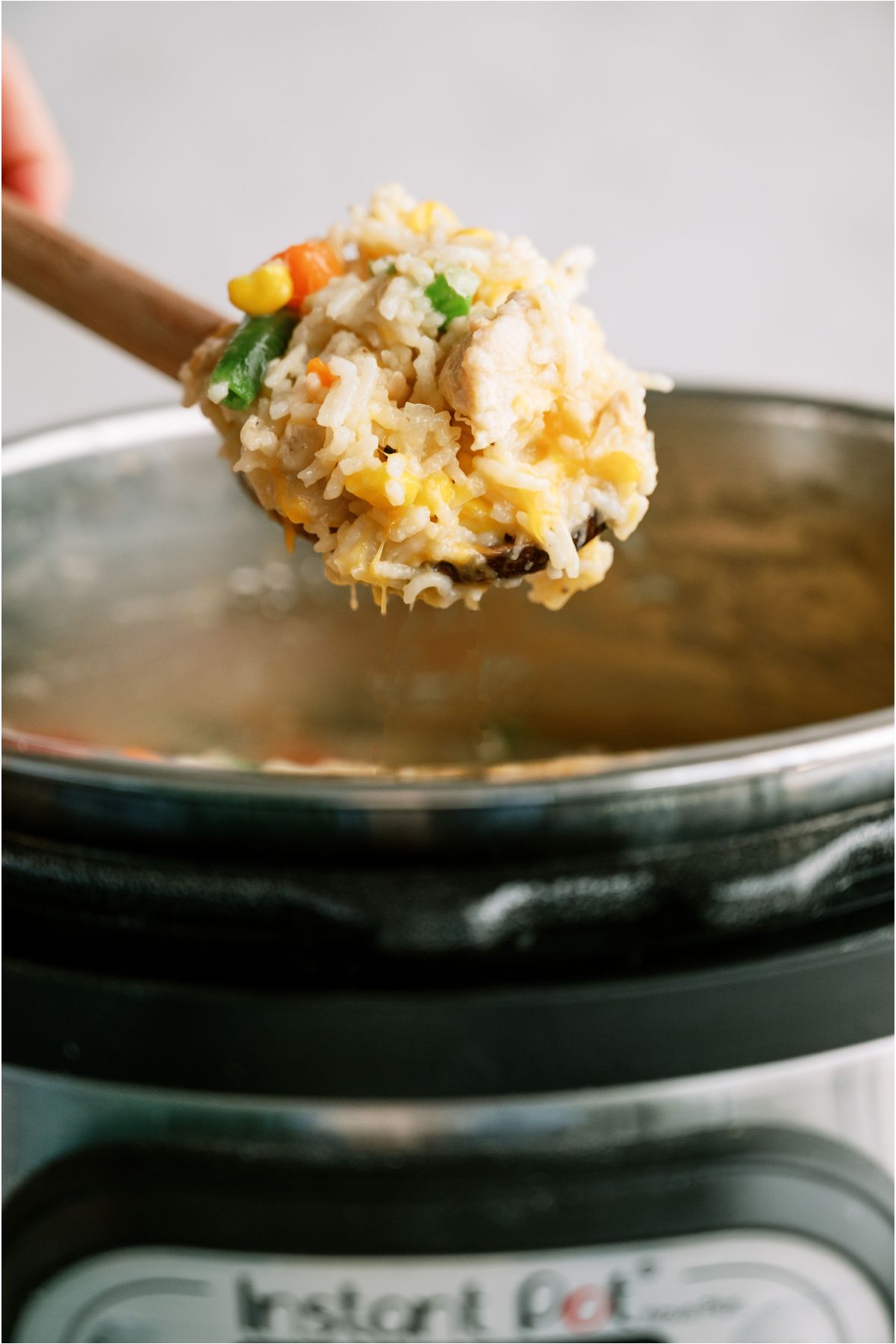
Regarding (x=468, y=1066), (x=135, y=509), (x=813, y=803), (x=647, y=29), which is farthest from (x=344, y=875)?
(x=647, y=29)

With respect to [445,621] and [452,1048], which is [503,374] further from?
[445,621]

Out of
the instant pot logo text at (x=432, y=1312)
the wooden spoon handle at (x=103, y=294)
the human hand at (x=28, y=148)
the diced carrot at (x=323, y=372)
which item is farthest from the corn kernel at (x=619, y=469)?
the human hand at (x=28, y=148)

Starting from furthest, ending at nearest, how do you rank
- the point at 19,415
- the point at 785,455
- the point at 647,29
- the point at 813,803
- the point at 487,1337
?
1. the point at 19,415
2. the point at 647,29
3. the point at 785,455
4. the point at 487,1337
5. the point at 813,803

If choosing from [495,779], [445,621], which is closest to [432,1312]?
[495,779]

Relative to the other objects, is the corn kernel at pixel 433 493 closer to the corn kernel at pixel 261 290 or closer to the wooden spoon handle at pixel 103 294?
the corn kernel at pixel 261 290

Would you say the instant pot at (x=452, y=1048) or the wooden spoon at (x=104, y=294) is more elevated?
the wooden spoon at (x=104, y=294)

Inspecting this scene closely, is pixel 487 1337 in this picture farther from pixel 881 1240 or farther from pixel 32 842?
pixel 32 842

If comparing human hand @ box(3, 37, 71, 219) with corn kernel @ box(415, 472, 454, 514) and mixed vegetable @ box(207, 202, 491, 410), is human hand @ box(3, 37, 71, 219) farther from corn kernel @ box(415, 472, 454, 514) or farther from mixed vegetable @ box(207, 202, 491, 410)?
corn kernel @ box(415, 472, 454, 514)
